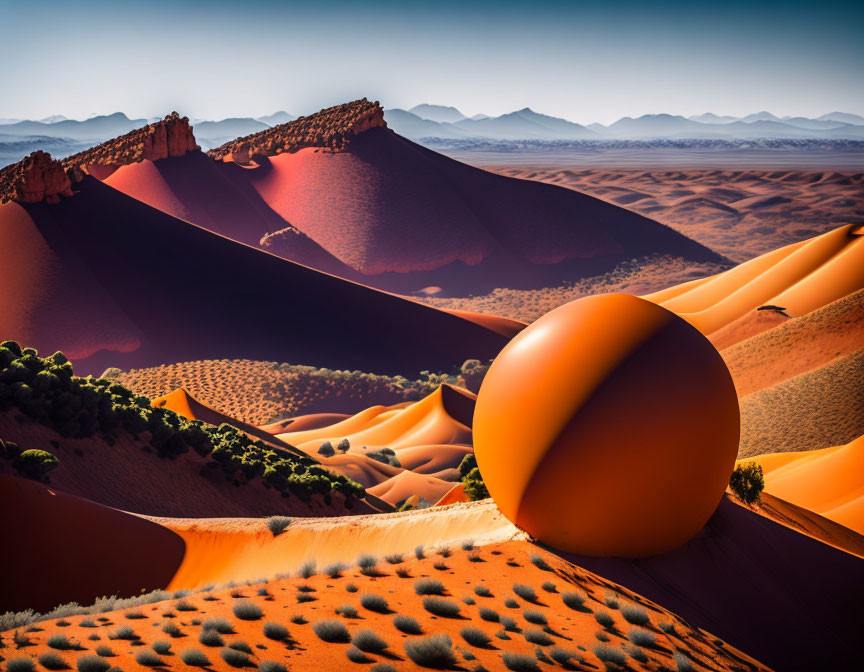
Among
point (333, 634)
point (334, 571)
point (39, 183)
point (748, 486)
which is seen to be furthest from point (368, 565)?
point (39, 183)

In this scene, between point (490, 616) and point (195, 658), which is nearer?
point (195, 658)

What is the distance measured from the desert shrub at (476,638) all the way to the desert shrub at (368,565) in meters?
2.51

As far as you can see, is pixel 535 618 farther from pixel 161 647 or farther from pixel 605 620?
pixel 161 647

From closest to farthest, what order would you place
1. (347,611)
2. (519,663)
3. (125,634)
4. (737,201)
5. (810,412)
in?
(519,663) → (125,634) → (347,611) → (810,412) → (737,201)

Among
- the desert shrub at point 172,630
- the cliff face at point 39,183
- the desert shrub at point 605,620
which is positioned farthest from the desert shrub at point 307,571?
the cliff face at point 39,183

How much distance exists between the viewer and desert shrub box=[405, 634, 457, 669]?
852 cm

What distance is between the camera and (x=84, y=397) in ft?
66.6

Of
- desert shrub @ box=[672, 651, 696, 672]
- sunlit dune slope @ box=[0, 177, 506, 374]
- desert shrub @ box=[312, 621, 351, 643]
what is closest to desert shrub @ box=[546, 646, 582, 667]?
desert shrub @ box=[672, 651, 696, 672]

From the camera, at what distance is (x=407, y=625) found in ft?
30.8

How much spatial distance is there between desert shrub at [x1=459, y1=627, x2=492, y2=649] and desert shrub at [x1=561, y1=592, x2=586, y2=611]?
5.77 feet

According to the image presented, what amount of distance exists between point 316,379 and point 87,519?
29.9 metres

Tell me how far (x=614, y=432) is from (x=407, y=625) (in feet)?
14.0

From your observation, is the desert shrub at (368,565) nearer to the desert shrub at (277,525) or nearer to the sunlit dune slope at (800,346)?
the desert shrub at (277,525)

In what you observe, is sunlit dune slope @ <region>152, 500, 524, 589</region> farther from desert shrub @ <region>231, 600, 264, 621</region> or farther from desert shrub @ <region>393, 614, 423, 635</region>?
desert shrub @ <region>231, 600, 264, 621</region>
